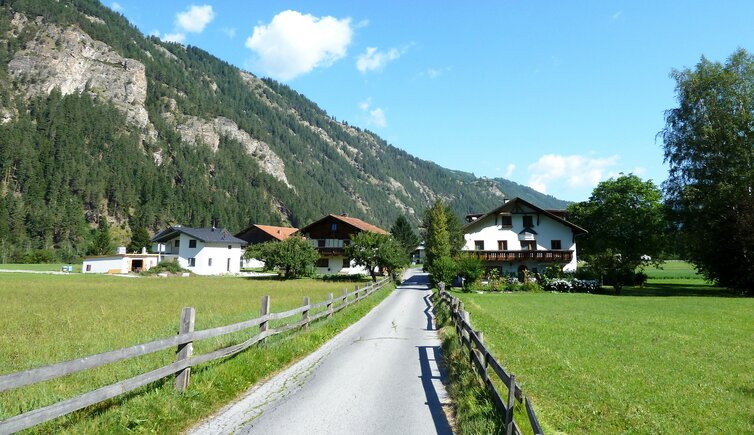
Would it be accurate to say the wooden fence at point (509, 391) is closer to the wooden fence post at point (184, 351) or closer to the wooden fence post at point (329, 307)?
the wooden fence post at point (184, 351)

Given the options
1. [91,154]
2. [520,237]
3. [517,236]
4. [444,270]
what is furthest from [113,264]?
[91,154]

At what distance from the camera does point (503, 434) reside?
580 centimetres

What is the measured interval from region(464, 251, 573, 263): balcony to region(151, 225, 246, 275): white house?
45.4m

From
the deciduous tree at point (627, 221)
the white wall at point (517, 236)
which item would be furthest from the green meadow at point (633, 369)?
the deciduous tree at point (627, 221)

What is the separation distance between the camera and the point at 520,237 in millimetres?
50312

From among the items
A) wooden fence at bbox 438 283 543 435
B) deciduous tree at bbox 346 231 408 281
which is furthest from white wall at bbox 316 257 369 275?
wooden fence at bbox 438 283 543 435

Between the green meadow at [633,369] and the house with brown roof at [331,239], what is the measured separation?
44506 mm

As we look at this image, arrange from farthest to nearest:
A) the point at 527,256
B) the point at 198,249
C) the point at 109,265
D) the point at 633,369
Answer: the point at 198,249
the point at 109,265
the point at 527,256
the point at 633,369

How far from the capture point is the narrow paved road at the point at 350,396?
652cm

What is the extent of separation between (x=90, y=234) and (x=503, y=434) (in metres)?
147

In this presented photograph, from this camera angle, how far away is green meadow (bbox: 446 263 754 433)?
7254 mm

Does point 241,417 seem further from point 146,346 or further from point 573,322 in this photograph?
point 573,322

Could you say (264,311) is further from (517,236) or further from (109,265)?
(109,265)

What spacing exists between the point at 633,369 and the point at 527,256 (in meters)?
39.0
